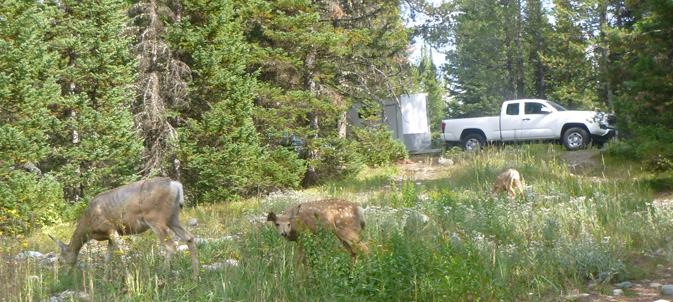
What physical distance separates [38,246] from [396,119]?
1730 centimetres

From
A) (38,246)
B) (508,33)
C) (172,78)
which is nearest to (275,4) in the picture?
(172,78)

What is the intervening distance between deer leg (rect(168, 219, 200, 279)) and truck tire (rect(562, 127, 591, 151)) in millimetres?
16188

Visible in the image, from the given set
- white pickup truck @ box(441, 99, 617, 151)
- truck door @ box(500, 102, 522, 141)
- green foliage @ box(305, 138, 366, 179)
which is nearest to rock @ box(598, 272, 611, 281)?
green foliage @ box(305, 138, 366, 179)

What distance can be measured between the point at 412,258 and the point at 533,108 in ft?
60.4

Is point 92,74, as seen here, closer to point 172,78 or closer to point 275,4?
point 172,78

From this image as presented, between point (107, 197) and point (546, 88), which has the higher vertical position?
point (546, 88)

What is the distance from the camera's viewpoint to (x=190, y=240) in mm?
7352

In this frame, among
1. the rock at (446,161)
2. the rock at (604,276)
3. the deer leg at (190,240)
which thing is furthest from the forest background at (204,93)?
the rock at (604,276)

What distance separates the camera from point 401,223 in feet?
27.7

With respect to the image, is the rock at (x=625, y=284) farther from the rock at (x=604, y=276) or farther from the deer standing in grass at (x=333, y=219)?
the deer standing in grass at (x=333, y=219)

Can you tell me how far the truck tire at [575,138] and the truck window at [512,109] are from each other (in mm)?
2080

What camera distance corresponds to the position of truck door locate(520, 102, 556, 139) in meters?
21.5

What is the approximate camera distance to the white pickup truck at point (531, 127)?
20.6 m

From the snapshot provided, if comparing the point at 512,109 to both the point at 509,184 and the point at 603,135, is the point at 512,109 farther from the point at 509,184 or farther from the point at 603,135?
the point at 509,184
